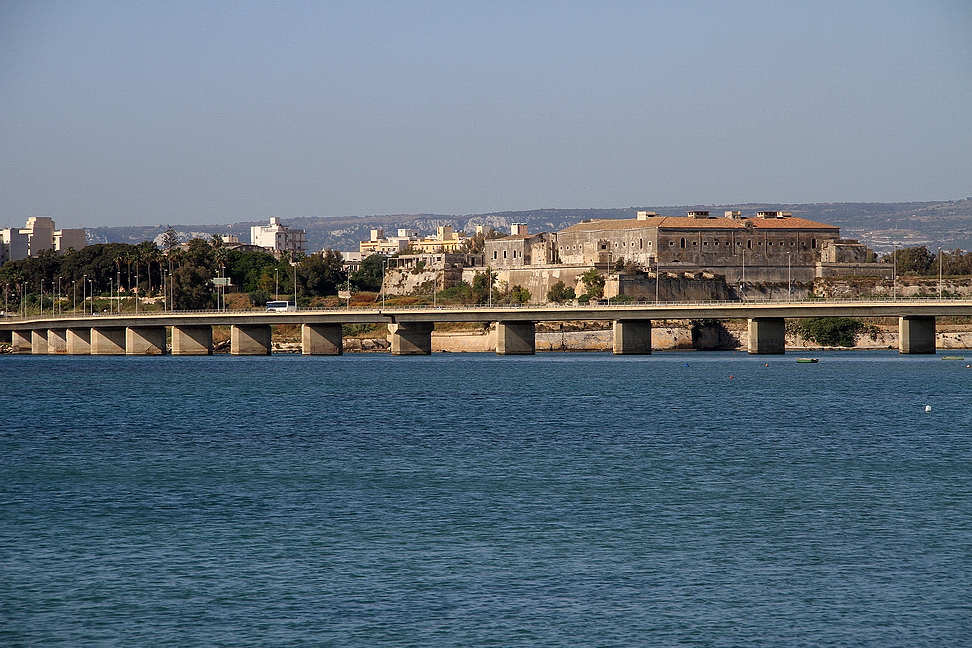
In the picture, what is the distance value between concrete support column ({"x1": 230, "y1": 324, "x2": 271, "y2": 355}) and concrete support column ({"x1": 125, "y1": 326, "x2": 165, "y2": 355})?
10.8 m

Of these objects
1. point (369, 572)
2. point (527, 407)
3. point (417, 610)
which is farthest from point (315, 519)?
point (527, 407)

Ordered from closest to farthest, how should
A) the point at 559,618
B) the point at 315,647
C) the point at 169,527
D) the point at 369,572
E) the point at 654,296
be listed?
1. the point at 315,647
2. the point at 559,618
3. the point at 369,572
4. the point at 169,527
5. the point at 654,296

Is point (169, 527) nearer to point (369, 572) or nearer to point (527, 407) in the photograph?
point (369, 572)

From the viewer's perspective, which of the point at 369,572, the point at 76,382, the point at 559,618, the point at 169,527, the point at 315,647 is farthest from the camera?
the point at 76,382

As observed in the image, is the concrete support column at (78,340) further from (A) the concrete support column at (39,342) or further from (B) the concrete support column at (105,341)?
(A) the concrete support column at (39,342)

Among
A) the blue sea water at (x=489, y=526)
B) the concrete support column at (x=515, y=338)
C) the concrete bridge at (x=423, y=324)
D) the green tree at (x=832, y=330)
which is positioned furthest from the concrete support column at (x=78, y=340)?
the blue sea water at (x=489, y=526)

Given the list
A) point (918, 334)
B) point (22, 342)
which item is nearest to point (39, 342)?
point (22, 342)

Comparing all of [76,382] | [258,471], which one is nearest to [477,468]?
[258,471]

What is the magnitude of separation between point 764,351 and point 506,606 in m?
118

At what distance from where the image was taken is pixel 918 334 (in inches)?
5394

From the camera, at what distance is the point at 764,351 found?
14038cm

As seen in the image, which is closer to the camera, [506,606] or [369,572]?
[506,606]

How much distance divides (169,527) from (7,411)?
46.6 m

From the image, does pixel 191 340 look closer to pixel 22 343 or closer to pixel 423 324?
pixel 423 324
